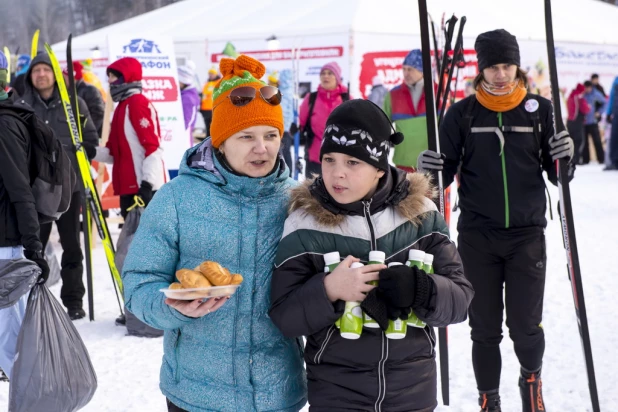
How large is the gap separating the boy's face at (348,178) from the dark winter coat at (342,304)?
0.14ft

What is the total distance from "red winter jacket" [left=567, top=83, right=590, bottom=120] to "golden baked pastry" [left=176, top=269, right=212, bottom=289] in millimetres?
17368

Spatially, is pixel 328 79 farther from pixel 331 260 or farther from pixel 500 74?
pixel 331 260

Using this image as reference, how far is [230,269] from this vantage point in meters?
1.96

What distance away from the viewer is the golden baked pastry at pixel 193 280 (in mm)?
1674

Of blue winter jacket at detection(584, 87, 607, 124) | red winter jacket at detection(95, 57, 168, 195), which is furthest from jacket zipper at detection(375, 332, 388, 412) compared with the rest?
blue winter jacket at detection(584, 87, 607, 124)

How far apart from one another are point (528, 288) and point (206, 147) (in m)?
1.86

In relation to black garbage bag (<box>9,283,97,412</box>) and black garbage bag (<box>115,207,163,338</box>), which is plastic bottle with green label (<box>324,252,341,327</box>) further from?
black garbage bag (<box>115,207,163,338</box>)

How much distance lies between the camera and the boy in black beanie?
1.87 metres

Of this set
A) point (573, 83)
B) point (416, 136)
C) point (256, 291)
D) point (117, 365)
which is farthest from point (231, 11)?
point (256, 291)

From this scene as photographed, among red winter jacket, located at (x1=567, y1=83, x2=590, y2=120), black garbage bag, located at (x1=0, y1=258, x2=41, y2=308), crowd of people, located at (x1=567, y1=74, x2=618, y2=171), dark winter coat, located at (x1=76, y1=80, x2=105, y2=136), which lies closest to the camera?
black garbage bag, located at (x1=0, y1=258, x2=41, y2=308)

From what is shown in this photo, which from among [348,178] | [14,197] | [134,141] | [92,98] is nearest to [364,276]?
[348,178]

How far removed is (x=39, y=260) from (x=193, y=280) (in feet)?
6.55

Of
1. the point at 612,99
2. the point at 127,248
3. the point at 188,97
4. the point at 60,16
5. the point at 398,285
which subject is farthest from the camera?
the point at 60,16

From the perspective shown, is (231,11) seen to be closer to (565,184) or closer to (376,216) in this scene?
(565,184)
